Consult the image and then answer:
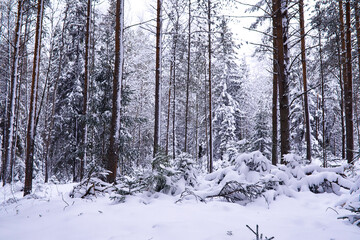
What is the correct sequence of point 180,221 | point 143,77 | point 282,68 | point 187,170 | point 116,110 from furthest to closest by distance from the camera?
1. point 143,77
2. point 116,110
3. point 187,170
4. point 282,68
5. point 180,221

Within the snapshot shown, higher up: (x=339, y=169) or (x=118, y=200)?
(x=339, y=169)

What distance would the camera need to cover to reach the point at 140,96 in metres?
26.5

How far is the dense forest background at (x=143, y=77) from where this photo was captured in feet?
23.7

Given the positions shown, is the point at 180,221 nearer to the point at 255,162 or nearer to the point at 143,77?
the point at 255,162

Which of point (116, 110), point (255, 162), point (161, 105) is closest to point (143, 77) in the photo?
point (161, 105)

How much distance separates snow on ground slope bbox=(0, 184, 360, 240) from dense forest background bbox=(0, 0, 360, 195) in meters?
1.04

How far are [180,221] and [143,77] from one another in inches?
989

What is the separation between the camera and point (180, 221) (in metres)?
2.54

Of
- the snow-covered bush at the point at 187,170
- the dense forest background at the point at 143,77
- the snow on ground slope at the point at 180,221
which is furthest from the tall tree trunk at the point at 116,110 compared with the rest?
the snow on ground slope at the point at 180,221

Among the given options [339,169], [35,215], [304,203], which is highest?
[339,169]

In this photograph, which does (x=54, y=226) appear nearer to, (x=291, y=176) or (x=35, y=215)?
(x=35, y=215)

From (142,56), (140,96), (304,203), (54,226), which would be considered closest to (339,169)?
(304,203)

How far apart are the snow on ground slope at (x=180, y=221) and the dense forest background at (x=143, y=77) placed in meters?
1.04

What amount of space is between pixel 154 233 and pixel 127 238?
0.28 metres
